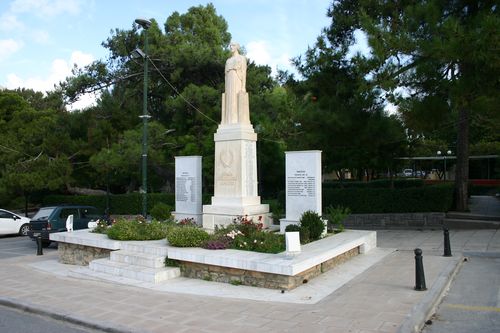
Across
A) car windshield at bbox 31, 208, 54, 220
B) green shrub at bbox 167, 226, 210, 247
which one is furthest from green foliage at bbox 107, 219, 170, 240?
car windshield at bbox 31, 208, 54, 220

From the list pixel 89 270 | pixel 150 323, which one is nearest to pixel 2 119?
pixel 89 270

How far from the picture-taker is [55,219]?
17531 millimetres

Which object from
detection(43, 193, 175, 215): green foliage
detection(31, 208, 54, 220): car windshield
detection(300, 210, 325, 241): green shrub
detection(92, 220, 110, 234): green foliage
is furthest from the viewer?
detection(43, 193, 175, 215): green foliage

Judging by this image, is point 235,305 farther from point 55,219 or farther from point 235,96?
point 55,219

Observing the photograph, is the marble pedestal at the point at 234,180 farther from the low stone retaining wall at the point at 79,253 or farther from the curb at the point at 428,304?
the curb at the point at 428,304

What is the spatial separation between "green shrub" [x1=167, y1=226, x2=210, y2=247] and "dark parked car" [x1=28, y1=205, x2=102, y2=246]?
8196 mm

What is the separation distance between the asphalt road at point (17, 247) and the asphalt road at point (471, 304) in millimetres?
13965

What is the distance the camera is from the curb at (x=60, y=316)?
6688 mm

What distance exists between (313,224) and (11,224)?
16860 mm

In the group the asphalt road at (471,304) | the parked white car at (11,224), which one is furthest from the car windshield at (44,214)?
the asphalt road at (471,304)

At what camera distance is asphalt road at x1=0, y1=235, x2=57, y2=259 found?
16.4 m

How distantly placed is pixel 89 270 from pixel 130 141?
1322 cm

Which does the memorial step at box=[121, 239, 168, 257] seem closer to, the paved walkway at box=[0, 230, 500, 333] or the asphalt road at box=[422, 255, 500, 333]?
the paved walkway at box=[0, 230, 500, 333]

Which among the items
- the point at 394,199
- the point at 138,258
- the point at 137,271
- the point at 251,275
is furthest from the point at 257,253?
the point at 394,199
